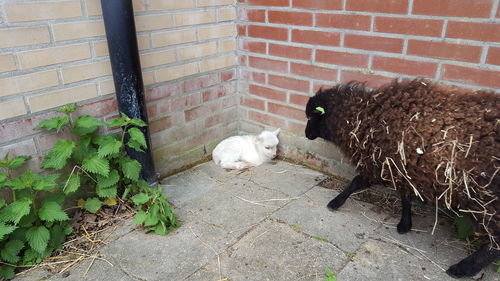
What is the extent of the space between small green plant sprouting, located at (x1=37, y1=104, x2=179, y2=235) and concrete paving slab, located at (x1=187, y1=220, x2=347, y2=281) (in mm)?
568

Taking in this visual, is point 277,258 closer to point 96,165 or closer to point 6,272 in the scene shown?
point 96,165

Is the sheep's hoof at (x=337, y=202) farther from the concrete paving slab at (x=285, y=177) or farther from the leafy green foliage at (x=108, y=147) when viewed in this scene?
the leafy green foliage at (x=108, y=147)

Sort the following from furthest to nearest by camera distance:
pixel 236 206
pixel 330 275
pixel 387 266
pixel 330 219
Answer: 1. pixel 236 206
2. pixel 330 219
3. pixel 387 266
4. pixel 330 275

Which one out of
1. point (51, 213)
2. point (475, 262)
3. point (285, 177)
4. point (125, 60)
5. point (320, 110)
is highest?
point (125, 60)

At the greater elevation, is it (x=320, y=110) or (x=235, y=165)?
(x=320, y=110)

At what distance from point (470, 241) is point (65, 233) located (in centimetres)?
288

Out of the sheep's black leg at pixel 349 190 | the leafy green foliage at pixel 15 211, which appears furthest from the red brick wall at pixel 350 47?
the leafy green foliage at pixel 15 211

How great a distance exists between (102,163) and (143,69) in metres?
0.94

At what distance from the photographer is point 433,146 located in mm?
2113

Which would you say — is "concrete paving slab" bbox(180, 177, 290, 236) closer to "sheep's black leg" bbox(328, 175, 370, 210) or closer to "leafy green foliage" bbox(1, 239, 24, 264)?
"sheep's black leg" bbox(328, 175, 370, 210)

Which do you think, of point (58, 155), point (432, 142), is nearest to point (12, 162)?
point (58, 155)

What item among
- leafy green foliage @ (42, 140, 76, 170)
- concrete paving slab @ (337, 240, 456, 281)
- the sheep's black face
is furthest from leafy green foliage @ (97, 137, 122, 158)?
concrete paving slab @ (337, 240, 456, 281)

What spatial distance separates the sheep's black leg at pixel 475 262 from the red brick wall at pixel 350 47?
1.09 metres

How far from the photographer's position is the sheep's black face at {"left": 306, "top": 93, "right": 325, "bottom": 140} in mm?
2848
